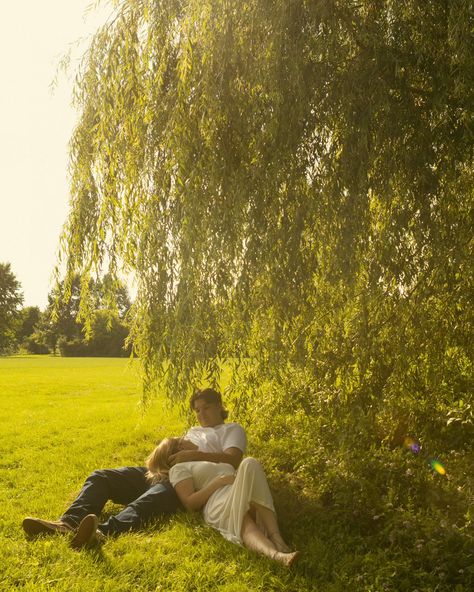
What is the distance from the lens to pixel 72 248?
5957 mm

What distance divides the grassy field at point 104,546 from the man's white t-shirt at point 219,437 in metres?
0.57

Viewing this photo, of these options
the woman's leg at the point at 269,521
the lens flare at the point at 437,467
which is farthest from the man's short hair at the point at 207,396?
the lens flare at the point at 437,467

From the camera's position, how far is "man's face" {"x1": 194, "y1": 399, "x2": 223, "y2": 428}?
20.1 feet

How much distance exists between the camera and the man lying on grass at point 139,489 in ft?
16.4

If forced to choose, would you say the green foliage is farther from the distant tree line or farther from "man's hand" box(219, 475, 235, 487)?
the distant tree line

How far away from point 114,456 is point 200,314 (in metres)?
4.63

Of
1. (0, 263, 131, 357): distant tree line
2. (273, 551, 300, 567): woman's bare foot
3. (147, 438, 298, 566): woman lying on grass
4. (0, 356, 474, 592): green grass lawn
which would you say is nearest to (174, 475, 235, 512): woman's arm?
(147, 438, 298, 566): woman lying on grass

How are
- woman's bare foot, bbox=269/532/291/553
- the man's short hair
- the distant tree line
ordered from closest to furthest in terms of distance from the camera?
woman's bare foot, bbox=269/532/291/553 < the man's short hair < the distant tree line

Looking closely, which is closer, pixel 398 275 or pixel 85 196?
pixel 398 275

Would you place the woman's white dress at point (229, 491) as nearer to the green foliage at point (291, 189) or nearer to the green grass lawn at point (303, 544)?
A: the green grass lawn at point (303, 544)

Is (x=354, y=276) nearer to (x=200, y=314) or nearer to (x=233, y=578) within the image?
(x=200, y=314)

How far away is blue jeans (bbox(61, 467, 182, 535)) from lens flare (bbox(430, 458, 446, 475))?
274 centimetres

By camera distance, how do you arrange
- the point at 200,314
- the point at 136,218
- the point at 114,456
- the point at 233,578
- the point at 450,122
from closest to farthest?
1. the point at 233,578
2. the point at 450,122
3. the point at 200,314
4. the point at 136,218
5. the point at 114,456

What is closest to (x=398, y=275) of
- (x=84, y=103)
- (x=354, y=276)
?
(x=354, y=276)
